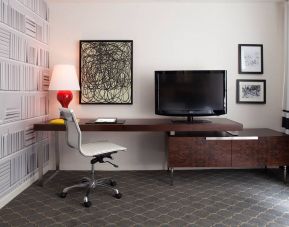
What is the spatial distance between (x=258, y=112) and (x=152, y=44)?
71.2 inches

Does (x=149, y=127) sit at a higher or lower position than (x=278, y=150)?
higher

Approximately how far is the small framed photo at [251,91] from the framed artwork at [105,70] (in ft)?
5.11

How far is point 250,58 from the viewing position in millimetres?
3701

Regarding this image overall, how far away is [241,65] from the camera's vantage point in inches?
145

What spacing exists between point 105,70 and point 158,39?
87cm

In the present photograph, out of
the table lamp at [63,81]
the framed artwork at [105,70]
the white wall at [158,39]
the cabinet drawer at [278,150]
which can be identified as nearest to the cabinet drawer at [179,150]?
the white wall at [158,39]

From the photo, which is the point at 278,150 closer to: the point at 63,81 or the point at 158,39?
the point at 158,39

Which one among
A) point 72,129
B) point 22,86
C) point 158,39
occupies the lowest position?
point 72,129

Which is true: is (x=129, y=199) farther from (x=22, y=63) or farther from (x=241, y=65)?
(x=241, y=65)

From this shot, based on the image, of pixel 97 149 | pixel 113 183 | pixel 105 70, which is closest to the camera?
pixel 97 149

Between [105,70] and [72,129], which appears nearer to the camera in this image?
[72,129]

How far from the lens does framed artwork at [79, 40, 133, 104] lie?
3631 mm

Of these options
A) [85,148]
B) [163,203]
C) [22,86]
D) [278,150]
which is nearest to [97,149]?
[85,148]

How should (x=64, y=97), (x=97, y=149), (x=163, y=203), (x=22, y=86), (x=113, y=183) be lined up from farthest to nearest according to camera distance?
(x=64, y=97) → (x=113, y=183) → (x=22, y=86) → (x=97, y=149) → (x=163, y=203)
